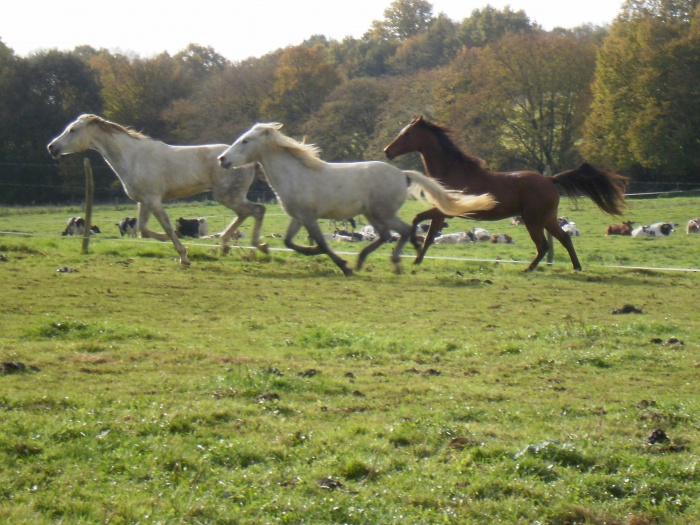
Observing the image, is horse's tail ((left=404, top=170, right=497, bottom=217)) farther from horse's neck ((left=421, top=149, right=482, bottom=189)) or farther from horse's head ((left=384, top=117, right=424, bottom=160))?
horse's head ((left=384, top=117, right=424, bottom=160))

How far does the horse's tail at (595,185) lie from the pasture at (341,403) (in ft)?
10.0

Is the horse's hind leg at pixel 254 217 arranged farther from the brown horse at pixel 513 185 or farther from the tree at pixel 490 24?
the tree at pixel 490 24

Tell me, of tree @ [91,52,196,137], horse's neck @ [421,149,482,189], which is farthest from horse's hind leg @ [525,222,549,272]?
tree @ [91,52,196,137]

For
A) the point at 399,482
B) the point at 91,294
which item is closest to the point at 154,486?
the point at 399,482

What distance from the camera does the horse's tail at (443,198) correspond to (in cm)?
1251

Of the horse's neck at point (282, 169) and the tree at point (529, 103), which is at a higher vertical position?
the tree at point (529, 103)

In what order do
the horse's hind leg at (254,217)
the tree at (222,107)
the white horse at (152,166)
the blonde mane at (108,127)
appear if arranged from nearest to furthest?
the white horse at (152,166), the blonde mane at (108,127), the horse's hind leg at (254,217), the tree at (222,107)

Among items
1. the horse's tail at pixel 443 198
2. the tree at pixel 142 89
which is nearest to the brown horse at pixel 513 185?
the horse's tail at pixel 443 198

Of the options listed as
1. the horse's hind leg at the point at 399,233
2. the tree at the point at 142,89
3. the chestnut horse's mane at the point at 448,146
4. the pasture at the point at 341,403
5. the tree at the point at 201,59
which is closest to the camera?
the pasture at the point at 341,403

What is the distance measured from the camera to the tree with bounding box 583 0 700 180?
39125 mm

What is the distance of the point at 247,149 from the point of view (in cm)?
1255

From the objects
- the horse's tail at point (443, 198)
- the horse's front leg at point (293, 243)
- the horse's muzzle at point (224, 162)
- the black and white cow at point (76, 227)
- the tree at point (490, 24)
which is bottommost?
the black and white cow at point (76, 227)

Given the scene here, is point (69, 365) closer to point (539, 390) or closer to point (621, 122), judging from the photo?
point (539, 390)

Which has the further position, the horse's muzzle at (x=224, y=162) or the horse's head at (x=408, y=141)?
the horse's head at (x=408, y=141)
